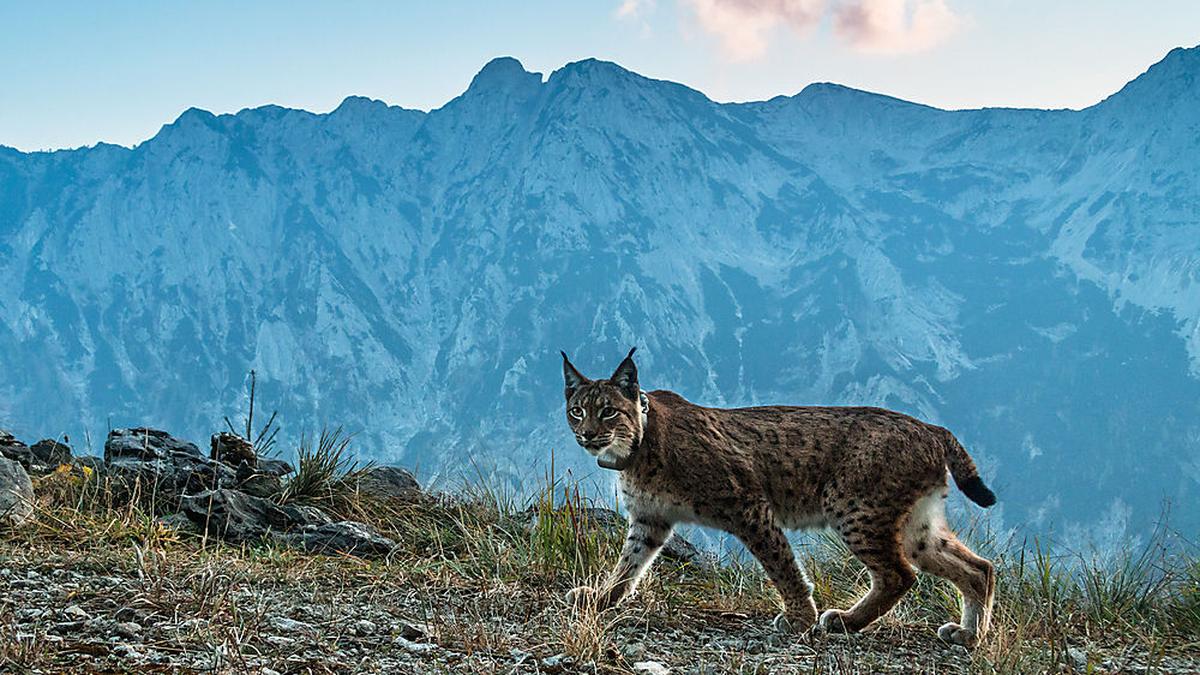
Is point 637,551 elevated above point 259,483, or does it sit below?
above

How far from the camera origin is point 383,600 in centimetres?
609

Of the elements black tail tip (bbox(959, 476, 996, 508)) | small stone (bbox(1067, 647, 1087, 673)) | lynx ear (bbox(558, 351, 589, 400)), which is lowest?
small stone (bbox(1067, 647, 1087, 673))

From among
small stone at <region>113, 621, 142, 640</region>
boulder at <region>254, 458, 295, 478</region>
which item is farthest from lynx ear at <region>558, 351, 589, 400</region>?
boulder at <region>254, 458, 295, 478</region>

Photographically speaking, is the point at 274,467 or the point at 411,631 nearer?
the point at 411,631

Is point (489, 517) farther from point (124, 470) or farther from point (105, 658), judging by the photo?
point (105, 658)

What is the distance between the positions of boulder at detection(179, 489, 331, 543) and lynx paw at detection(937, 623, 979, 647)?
5.23m

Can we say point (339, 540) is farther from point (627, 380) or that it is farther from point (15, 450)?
point (15, 450)

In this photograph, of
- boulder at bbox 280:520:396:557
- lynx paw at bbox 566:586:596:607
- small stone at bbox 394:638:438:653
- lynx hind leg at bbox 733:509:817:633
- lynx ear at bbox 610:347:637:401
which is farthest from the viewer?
boulder at bbox 280:520:396:557

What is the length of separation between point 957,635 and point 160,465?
7.50 m

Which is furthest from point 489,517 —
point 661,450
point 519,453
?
point 519,453

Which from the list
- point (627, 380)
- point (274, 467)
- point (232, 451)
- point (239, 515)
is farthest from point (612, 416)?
point (274, 467)

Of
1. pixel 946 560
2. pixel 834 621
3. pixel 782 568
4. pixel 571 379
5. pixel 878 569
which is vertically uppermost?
pixel 571 379

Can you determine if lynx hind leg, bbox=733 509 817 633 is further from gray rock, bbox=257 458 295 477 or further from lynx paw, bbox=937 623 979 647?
gray rock, bbox=257 458 295 477

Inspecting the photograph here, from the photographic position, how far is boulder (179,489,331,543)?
8219 millimetres
